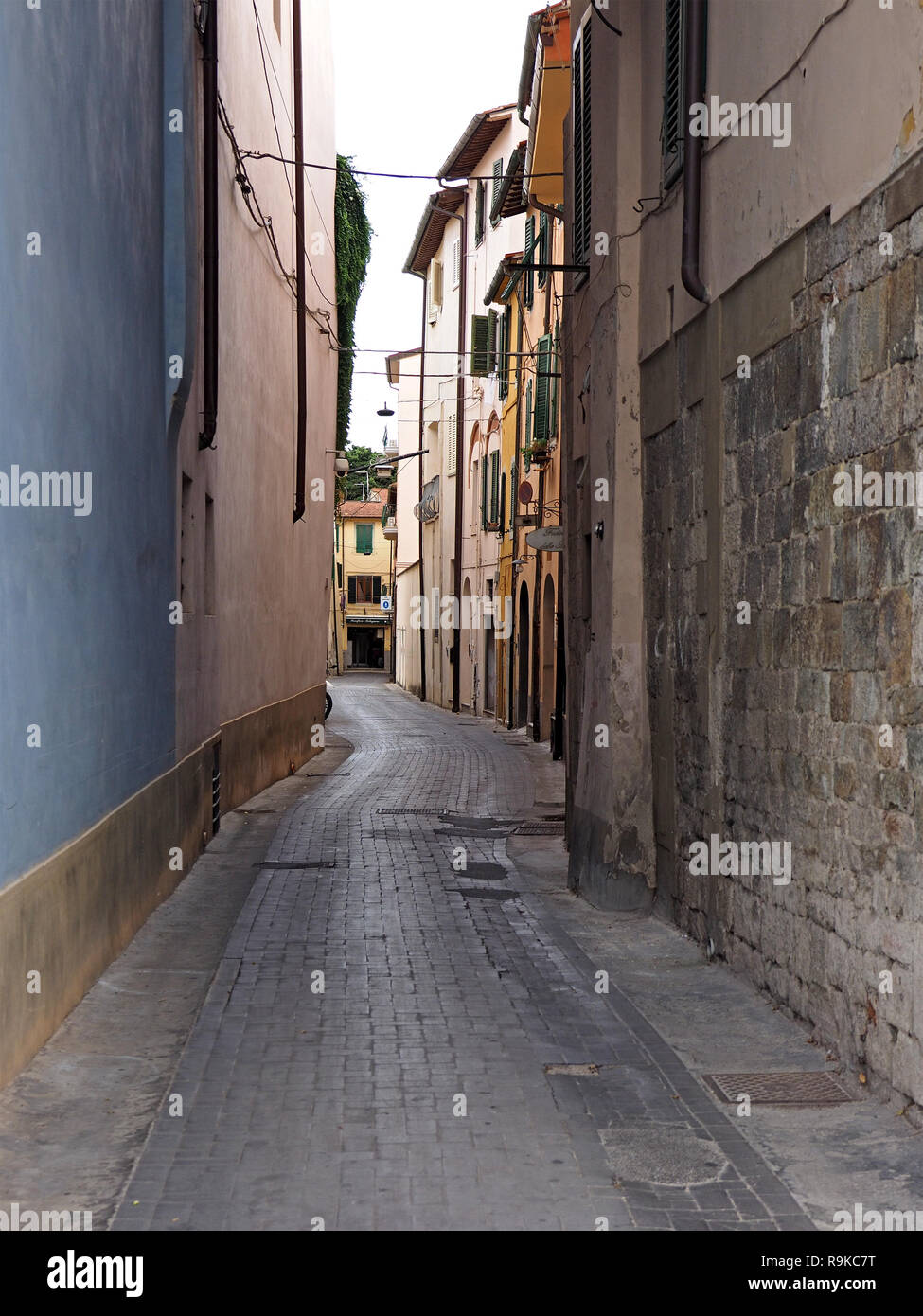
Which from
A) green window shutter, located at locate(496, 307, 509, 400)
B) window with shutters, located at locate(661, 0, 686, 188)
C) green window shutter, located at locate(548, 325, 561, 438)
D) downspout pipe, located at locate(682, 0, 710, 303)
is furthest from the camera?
green window shutter, located at locate(496, 307, 509, 400)

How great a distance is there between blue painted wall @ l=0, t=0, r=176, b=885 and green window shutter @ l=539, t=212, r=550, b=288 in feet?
56.1

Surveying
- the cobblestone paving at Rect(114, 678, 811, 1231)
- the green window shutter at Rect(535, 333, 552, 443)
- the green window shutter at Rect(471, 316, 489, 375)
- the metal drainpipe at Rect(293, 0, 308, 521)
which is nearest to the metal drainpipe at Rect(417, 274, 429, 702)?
the green window shutter at Rect(471, 316, 489, 375)

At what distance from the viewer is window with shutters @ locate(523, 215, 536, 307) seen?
28.6 meters

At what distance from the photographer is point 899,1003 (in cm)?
569

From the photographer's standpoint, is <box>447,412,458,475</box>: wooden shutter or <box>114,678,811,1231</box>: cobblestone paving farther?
<box>447,412,458,475</box>: wooden shutter

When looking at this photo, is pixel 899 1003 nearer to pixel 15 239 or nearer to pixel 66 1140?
pixel 66 1140

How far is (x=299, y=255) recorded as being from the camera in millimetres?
20672

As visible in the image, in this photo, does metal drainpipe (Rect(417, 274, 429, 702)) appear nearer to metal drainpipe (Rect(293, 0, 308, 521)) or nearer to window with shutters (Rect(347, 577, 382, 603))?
metal drainpipe (Rect(293, 0, 308, 521))

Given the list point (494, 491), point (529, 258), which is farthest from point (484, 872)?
point (494, 491)

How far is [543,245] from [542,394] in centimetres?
287

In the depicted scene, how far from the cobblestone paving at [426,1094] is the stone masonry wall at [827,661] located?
0.79m

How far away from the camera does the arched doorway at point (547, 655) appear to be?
26609 millimetres

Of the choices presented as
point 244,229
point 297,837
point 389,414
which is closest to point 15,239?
point 297,837
